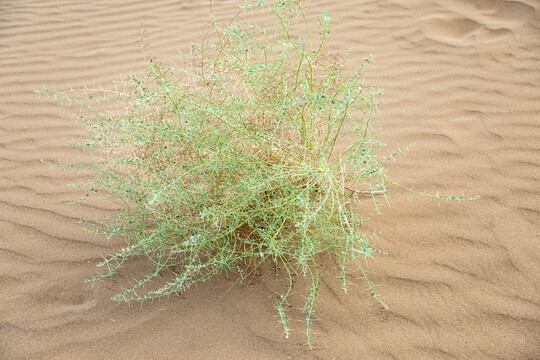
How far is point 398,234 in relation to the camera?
2344mm

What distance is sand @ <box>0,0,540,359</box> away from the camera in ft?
6.39

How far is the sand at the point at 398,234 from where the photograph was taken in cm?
195

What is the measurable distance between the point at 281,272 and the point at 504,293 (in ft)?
3.50

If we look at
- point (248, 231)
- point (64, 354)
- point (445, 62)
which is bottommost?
point (64, 354)

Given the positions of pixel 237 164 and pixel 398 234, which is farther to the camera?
pixel 398 234

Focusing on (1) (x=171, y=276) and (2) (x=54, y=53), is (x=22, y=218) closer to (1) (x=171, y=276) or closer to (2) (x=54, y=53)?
(1) (x=171, y=276)

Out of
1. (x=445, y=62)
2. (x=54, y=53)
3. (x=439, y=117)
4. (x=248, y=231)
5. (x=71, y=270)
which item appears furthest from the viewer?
(x=54, y=53)

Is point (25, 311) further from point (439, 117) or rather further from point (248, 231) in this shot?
point (439, 117)

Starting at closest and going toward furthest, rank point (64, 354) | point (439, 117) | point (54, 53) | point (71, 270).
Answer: point (64, 354) → point (71, 270) → point (439, 117) → point (54, 53)

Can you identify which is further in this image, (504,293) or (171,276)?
(171,276)

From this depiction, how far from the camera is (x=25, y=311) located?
2156 mm

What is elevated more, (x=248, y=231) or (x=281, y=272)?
(x=248, y=231)

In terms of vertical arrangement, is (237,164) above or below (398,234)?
above

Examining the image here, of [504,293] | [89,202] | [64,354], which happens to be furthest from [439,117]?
[64,354]
